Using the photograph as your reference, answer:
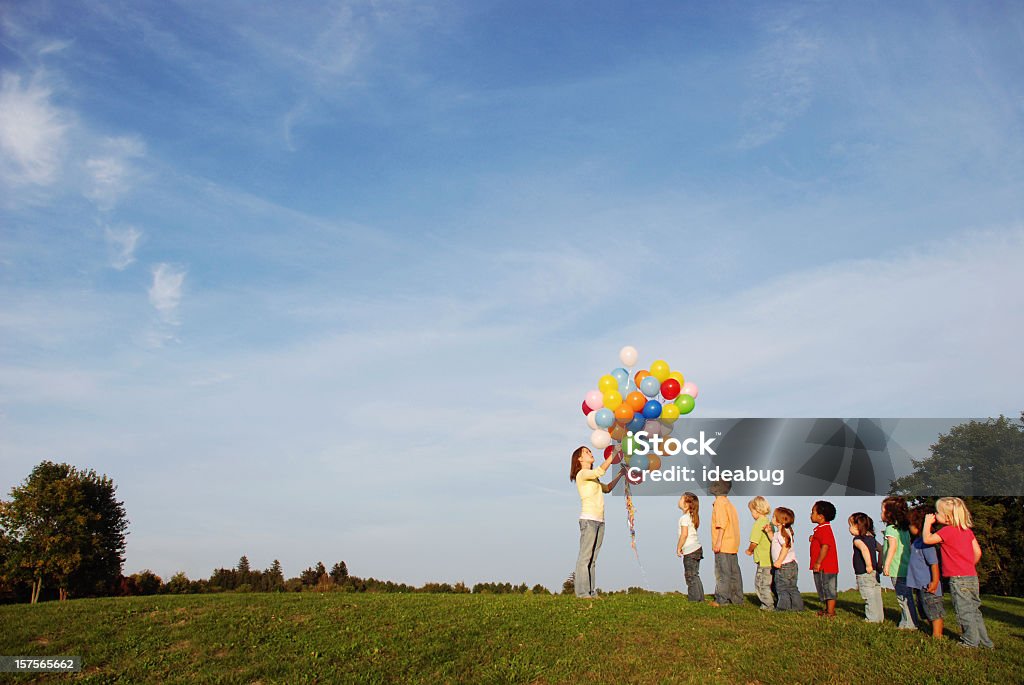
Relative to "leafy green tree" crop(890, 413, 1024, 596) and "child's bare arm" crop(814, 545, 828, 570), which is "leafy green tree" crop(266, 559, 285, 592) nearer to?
"child's bare arm" crop(814, 545, 828, 570)

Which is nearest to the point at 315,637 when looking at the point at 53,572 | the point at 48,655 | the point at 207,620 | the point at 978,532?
the point at 207,620

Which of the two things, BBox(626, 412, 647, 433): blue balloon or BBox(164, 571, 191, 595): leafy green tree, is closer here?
BBox(626, 412, 647, 433): blue balloon

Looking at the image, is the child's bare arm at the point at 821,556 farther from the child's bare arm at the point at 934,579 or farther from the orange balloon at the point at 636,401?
the orange balloon at the point at 636,401

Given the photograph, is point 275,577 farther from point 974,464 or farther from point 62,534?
point 974,464

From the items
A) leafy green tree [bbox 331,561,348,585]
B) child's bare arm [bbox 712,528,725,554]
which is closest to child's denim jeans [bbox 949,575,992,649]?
child's bare arm [bbox 712,528,725,554]


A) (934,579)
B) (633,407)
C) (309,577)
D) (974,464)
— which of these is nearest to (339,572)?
(309,577)

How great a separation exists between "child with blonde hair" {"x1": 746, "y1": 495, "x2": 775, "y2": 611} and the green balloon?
9.59 ft

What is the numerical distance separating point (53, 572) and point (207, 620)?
2163cm

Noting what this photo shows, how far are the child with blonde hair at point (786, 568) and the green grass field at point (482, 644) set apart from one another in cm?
71

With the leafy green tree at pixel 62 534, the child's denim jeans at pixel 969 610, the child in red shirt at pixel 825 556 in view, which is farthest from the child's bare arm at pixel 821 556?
the leafy green tree at pixel 62 534

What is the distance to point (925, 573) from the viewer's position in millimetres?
13820

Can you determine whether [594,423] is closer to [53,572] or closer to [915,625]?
[915,625]

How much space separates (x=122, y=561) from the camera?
33.2m

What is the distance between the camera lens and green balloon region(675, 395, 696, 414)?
59.6 feet
